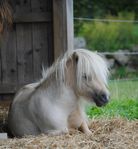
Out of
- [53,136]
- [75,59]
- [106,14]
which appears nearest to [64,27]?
[75,59]

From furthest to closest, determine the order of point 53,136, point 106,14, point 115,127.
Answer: point 106,14 < point 115,127 < point 53,136

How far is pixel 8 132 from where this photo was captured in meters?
8.22

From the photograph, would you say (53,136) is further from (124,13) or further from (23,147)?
(124,13)

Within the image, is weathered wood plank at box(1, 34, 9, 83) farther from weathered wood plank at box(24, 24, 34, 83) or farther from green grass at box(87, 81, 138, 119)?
green grass at box(87, 81, 138, 119)

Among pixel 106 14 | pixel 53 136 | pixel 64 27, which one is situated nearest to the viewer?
pixel 53 136

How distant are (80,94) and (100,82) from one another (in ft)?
0.98

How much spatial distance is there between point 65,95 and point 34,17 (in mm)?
1800

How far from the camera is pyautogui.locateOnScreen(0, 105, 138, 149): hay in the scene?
6.71m

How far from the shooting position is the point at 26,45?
915cm

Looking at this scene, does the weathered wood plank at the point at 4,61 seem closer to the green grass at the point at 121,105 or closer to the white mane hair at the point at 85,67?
the green grass at the point at 121,105

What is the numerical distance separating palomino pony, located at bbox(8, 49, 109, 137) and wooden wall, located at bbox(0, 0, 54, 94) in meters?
1.39

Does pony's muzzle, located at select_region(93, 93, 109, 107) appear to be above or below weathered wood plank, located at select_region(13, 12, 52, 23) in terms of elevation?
below

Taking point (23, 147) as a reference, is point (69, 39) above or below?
above

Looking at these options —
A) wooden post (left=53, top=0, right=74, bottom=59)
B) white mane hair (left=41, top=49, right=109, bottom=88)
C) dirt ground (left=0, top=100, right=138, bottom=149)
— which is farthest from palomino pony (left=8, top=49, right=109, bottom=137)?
wooden post (left=53, top=0, right=74, bottom=59)
